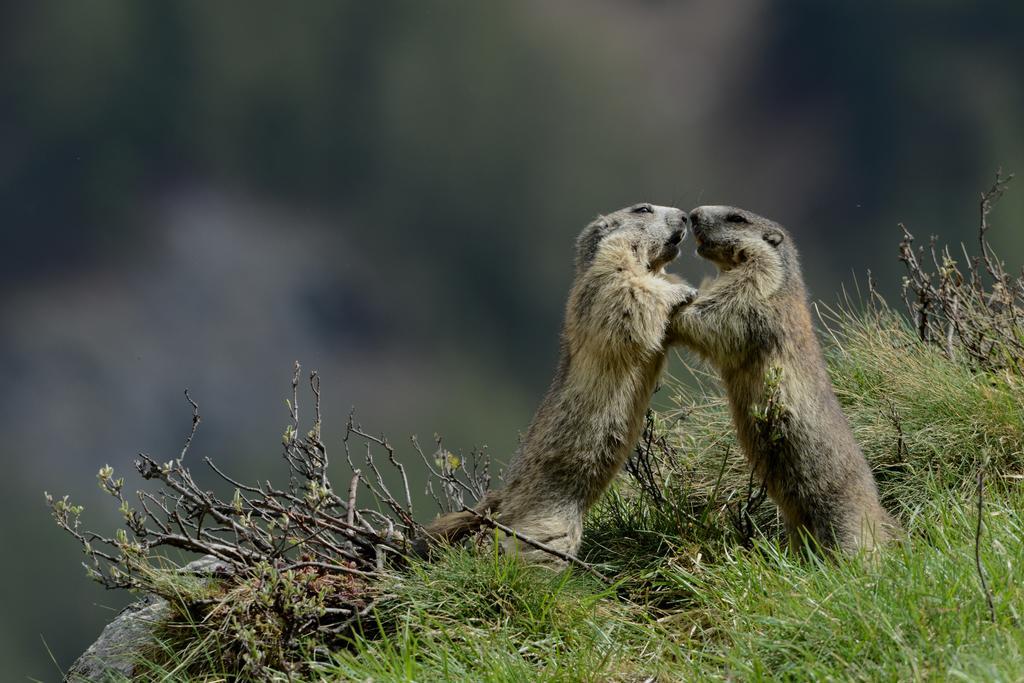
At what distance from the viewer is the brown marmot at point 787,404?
230 inches

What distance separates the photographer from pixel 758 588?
5.37 meters

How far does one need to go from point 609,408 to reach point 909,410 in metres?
2.99

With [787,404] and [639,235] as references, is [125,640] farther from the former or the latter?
[787,404]

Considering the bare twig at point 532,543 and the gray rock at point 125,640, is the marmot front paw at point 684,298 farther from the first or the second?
the gray rock at point 125,640

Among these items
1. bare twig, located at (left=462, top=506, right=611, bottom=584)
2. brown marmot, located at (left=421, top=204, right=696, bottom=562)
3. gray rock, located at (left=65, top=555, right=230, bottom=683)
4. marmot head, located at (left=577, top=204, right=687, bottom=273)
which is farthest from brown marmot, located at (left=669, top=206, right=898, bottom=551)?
gray rock, located at (left=65, top=555, right=230, bottom=683)

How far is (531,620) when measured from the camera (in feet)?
17.9

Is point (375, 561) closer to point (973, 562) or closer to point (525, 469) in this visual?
point (525, 469)

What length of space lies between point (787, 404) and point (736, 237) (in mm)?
1124

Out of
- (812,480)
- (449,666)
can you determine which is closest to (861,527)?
(812,480)

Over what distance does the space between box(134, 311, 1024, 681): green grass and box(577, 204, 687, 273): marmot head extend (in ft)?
5.30

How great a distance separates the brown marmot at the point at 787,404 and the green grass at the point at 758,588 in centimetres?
31

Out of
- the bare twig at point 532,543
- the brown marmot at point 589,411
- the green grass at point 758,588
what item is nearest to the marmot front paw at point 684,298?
the brown marmot at point 589,411

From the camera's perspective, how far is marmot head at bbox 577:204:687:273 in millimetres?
6398

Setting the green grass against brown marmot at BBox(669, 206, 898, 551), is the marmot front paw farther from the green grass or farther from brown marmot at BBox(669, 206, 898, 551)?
the green grass
